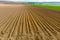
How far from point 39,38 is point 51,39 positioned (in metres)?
0.55

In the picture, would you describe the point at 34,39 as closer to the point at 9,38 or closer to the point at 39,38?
the point at 39,38

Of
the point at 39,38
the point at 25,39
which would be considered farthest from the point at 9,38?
the point at 39,38

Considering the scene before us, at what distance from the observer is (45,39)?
23.1 ft

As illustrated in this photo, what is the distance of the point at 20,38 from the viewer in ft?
23.9

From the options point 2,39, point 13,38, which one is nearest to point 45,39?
point 13,38

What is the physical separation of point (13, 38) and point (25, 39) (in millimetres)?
568

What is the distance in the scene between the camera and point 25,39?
711 centimetres

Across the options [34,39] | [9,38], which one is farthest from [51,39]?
[9,38]

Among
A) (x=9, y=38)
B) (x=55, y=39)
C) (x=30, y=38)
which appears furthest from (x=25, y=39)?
(x=55, y=39)

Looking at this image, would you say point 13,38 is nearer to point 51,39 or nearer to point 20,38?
point 20,38

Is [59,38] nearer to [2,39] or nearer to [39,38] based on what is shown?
[39,38]

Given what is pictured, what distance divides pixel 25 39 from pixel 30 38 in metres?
0.28

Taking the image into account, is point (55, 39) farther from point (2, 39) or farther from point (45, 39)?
point (2, 39)

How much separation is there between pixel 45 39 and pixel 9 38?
1.64 meters
